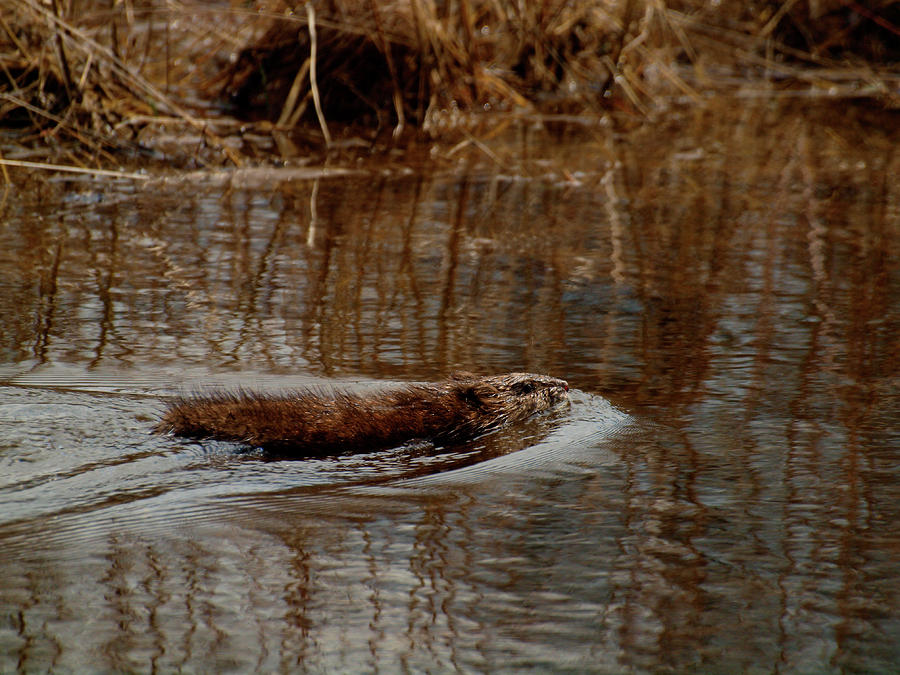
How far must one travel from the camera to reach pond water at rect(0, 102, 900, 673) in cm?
333

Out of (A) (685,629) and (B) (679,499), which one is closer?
(A) (685,629)

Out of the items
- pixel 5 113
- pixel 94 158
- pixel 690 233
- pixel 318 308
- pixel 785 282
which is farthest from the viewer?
pixel 5 113

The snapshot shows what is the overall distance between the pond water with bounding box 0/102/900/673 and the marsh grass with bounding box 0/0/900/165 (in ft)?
3.15

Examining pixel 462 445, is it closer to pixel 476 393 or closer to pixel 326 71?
pixel 476 393

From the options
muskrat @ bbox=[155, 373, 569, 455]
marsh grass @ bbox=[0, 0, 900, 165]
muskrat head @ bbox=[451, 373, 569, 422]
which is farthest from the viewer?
marsh grass @ bbox=[0, 0, 900, 165]

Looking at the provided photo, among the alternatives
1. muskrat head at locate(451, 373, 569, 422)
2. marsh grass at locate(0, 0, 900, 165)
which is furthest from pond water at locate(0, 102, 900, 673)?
marsh grass at locate(0, 0, 900, 165)

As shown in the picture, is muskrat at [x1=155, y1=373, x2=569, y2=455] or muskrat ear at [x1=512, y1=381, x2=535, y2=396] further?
muskrat ear at [x1=512, y1=381, x2=535, y2=396]

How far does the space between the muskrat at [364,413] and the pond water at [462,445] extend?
88mm

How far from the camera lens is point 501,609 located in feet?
11.3

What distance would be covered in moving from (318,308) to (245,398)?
1571 mm

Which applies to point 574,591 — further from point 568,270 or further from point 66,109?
point 66,109

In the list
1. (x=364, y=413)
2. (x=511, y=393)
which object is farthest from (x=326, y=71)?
(x=364, y=413)

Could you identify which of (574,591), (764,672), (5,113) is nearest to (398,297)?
(574,591)

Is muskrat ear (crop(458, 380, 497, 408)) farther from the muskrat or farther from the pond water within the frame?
the pond water
